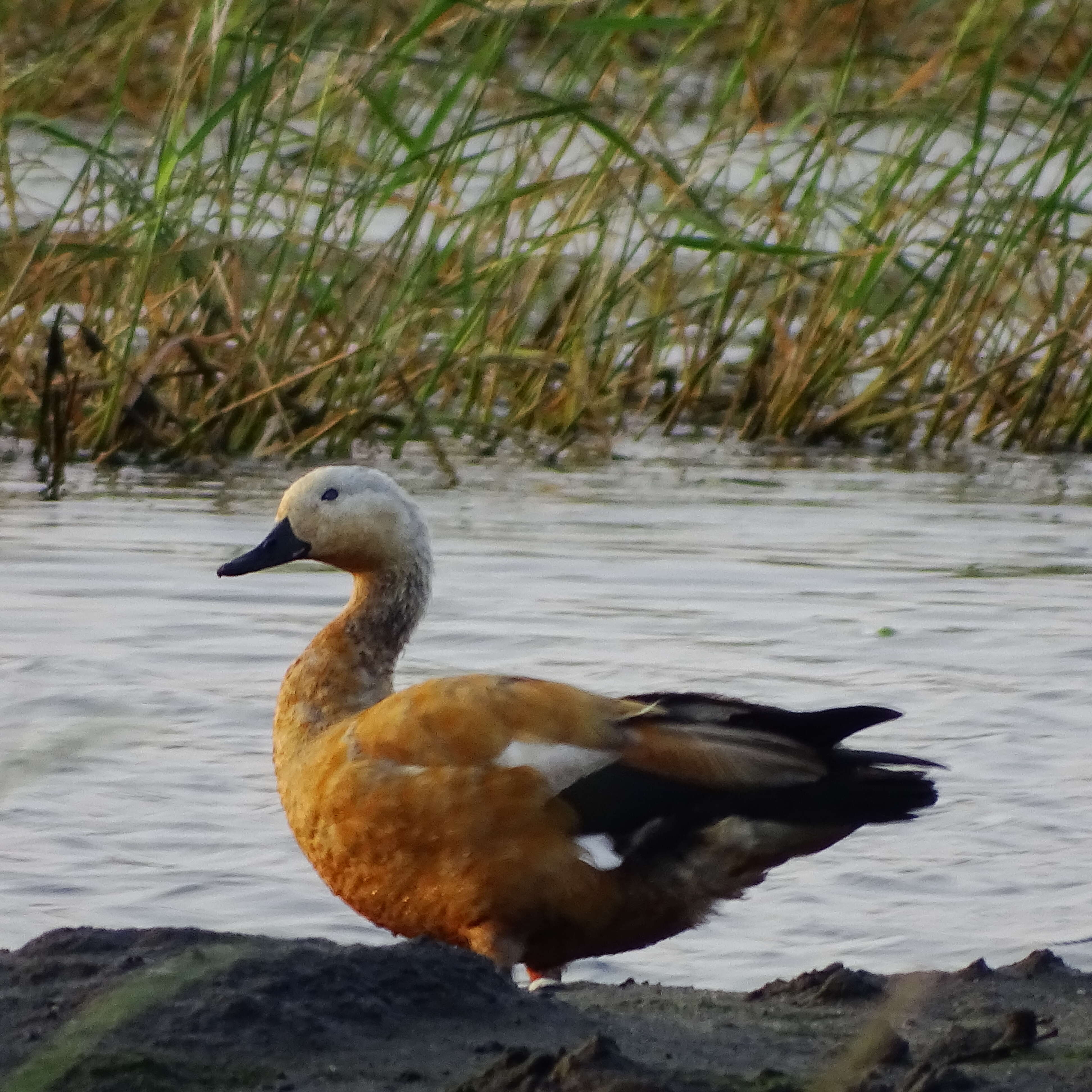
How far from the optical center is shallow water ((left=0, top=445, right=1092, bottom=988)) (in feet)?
14.5

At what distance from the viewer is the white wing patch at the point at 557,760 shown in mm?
4012

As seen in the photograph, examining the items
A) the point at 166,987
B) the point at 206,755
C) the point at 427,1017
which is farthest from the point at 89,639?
the point at 166,987

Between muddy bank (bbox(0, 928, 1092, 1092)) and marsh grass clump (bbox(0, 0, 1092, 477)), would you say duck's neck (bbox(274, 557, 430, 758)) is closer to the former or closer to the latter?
muddy bank (bbox(0, 928, 1092, 1092))

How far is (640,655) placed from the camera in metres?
6.13

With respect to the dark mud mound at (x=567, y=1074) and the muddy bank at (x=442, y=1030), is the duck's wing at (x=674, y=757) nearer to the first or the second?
the muddy bank at (x=442, y=1030)

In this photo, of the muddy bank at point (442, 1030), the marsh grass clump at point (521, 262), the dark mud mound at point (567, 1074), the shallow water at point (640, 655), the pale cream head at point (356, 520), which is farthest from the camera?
the marsh grass clump at point (521, 262)

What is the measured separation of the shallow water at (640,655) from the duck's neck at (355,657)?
264 mm

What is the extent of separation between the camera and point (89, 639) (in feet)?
20.3

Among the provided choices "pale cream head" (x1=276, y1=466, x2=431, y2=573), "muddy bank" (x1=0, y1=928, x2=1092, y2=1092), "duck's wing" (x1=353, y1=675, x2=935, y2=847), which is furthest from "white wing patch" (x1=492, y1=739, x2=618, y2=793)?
"pale cream head" (x1=276, y1=466, x2=431, y2=573)

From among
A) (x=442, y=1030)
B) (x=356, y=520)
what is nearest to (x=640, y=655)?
(x=356, y=520)

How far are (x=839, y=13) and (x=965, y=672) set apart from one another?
376 inches

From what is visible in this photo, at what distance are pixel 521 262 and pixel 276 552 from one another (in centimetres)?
292

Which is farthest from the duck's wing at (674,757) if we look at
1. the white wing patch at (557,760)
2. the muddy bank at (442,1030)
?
the muddy bank at (442,1030)

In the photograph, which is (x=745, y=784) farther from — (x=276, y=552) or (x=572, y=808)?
(x=276, y=552)
